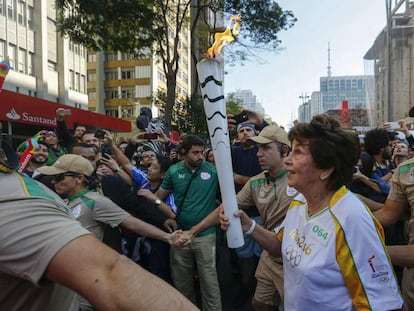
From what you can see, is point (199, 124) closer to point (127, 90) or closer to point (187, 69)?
point (127, 90)

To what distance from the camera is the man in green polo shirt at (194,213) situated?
439 cm

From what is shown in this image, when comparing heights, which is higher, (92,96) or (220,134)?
(92,96)

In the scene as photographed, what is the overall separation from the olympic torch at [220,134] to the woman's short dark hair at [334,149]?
0.58 m

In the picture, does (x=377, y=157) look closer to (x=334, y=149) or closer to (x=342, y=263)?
(x=334, y=149)

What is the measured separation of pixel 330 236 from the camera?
1.97 metres

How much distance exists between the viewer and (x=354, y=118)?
47531 millimetres

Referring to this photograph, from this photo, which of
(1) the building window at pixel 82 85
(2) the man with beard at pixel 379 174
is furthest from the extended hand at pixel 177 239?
(1) the building window at pixel 82 85

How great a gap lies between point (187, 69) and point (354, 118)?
38760mm

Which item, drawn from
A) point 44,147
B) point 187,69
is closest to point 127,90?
point 187,69

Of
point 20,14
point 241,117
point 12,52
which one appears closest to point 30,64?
point 12,52

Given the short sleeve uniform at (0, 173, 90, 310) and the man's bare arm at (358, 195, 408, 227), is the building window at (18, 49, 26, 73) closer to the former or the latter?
the man's bare arm at (358, 195, 408, 227)

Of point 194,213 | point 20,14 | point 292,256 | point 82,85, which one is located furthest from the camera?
point 82,85

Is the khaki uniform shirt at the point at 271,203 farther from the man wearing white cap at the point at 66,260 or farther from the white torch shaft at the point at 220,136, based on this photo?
the man wearing white cap at the point at 66,260

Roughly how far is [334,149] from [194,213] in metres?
2.55
